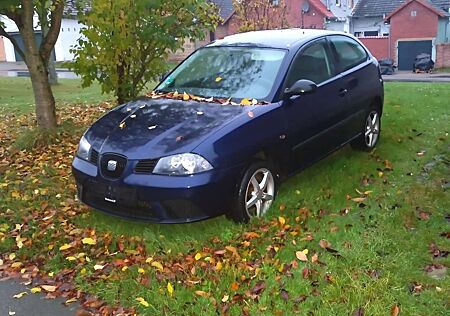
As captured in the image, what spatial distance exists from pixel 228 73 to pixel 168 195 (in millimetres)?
1825

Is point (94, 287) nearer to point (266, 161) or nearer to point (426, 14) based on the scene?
point (266, 161)

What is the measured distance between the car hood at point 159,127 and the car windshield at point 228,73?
0.35 m

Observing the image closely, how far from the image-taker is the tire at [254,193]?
4520 mm

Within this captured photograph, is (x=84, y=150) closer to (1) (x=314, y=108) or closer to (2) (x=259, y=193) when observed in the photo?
(2) (x=259, y=193)

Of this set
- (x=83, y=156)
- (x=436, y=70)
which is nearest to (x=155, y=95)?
(x=83, y=156)

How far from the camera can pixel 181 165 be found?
13.9 ft

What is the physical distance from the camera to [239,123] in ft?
15.0

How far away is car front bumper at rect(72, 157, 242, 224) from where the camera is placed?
4.20m

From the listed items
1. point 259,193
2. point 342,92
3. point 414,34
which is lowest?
point 259,193

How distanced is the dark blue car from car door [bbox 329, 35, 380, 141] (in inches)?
0.7

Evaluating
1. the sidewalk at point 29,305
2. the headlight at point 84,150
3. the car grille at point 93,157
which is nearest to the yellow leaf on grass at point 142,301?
the sidewalk at point 29,305

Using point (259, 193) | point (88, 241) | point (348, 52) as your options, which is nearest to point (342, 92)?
point (348, 52)

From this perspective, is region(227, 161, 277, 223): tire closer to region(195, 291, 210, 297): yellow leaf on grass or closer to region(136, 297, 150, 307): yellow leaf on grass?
region(195, 291, 210, 297): yellow leaf on grass

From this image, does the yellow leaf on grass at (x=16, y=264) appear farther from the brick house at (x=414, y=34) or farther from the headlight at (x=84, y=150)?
the brick house at (x=414, y=34)
